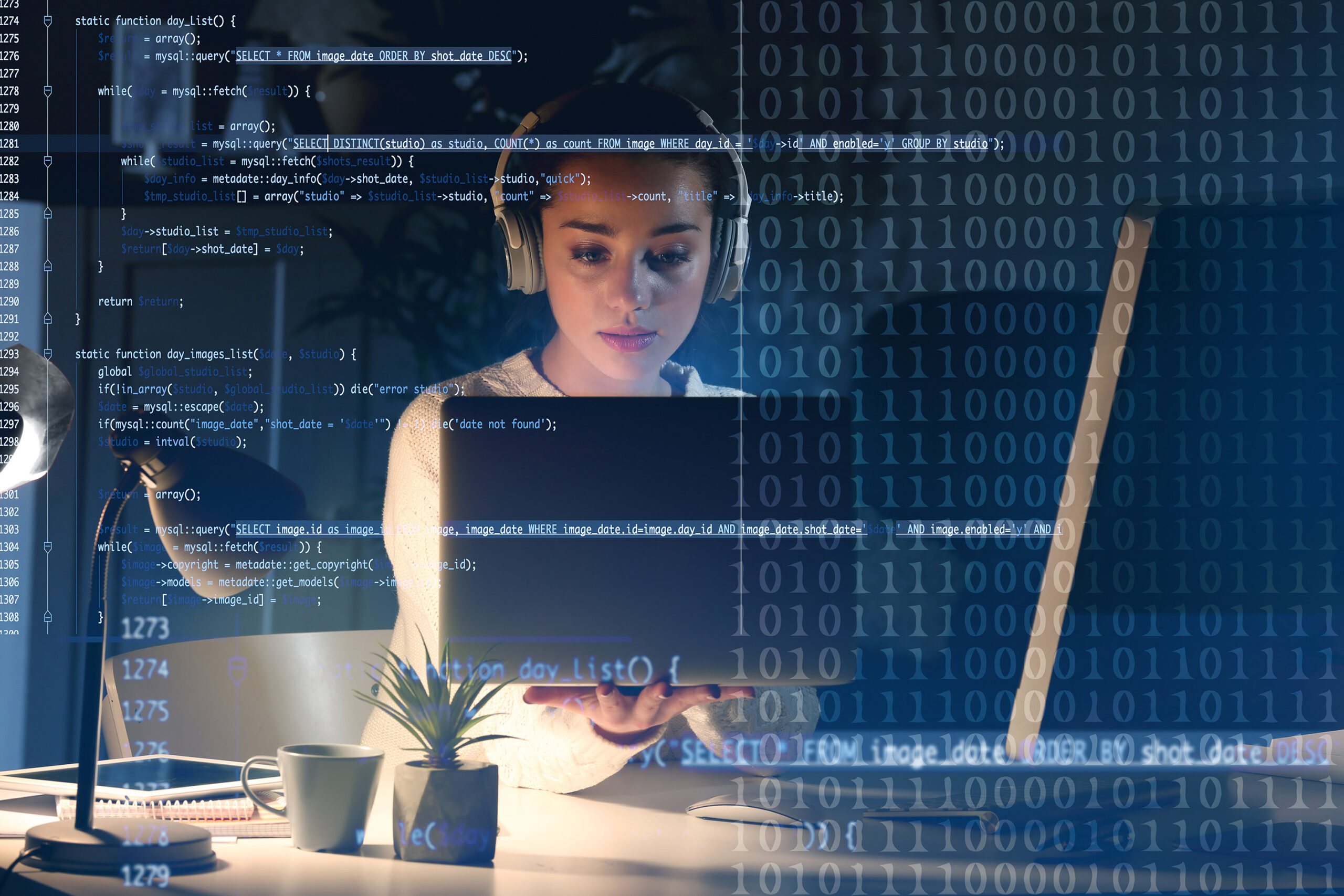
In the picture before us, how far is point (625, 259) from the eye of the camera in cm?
128

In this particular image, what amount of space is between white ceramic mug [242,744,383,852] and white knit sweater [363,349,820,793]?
20 centimetres

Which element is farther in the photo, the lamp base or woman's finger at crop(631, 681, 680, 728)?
woman's finger at crop(631, 681, 680, 728)

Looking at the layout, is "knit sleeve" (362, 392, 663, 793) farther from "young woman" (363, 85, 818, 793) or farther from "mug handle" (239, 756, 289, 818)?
"mug handle" (239, 756, 289, 818)

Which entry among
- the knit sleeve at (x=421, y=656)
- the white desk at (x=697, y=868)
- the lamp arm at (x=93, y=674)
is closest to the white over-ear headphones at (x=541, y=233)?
the knit sleeve at (x=421, y=656)

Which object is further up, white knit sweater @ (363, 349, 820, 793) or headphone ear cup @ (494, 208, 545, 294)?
headphone ear cup @ (494, 208, 545, 294)

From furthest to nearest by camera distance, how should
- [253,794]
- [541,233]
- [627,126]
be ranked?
[541,233]
[627,126]
[253,794]

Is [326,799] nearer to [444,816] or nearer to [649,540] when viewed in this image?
[444,816]

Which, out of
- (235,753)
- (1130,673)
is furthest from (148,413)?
(1130,673)

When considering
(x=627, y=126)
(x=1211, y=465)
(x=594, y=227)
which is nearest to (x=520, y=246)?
(x=594, y=227)

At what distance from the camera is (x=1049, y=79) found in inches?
46.9

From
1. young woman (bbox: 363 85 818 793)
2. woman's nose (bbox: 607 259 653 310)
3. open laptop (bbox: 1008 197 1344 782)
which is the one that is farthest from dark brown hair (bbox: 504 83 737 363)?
open laptop (bbox: 1008 197 1344 782)

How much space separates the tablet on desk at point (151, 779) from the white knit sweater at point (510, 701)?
0.60 feet

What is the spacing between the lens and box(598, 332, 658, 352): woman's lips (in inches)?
56.1

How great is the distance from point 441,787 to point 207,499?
1.15 ft
